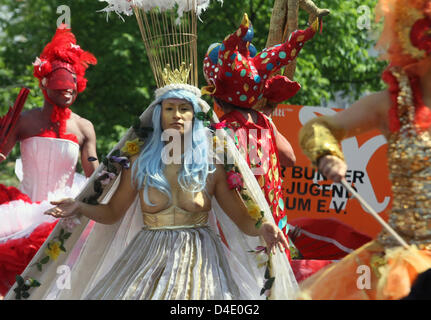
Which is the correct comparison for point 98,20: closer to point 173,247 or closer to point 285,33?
point 285,33

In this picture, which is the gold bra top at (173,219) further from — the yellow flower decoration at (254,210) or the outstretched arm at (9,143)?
the outstretched arm at (9,143)

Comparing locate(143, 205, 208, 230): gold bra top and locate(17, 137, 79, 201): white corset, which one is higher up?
locate(17, 137, 79, 201): white corset

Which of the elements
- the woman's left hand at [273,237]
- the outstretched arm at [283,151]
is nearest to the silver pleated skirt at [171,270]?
the woman's left hand at [273,237]

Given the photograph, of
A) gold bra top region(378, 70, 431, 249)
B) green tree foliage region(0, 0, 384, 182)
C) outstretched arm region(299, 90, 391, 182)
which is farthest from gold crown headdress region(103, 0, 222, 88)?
green tree foliage region(0, 0, 384, 182)

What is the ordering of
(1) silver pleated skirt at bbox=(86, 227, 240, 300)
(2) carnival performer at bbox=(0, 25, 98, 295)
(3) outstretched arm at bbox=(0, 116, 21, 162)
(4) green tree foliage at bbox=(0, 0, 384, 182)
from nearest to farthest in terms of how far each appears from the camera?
(1) silver pleated skirt at bbox=(86, 227, 240, 300) → (3) outstretched arm at bbox=(0, 116, 21, 162) → (2) carnival performer at bbox=(0, 25, 98, 295) → (4) green tree foliage at bbox=(0, 0, 384, 182)

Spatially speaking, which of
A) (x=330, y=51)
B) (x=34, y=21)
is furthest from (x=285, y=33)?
(x=34, y=21)

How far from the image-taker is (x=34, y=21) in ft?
37.4

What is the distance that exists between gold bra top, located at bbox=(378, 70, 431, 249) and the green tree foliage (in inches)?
266

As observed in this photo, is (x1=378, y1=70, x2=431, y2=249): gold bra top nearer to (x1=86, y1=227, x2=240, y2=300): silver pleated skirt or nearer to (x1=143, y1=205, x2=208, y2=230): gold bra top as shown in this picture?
(x1=86, y1=227, x2=240, y2=300): silver pleated skirt

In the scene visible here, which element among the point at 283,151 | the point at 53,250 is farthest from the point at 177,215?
the point at 283,151

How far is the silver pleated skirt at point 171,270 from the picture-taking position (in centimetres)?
353

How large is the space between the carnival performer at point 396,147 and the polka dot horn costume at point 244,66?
1719 millimetres

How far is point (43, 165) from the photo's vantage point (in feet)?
16.9

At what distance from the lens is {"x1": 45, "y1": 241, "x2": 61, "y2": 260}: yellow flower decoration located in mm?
4016
